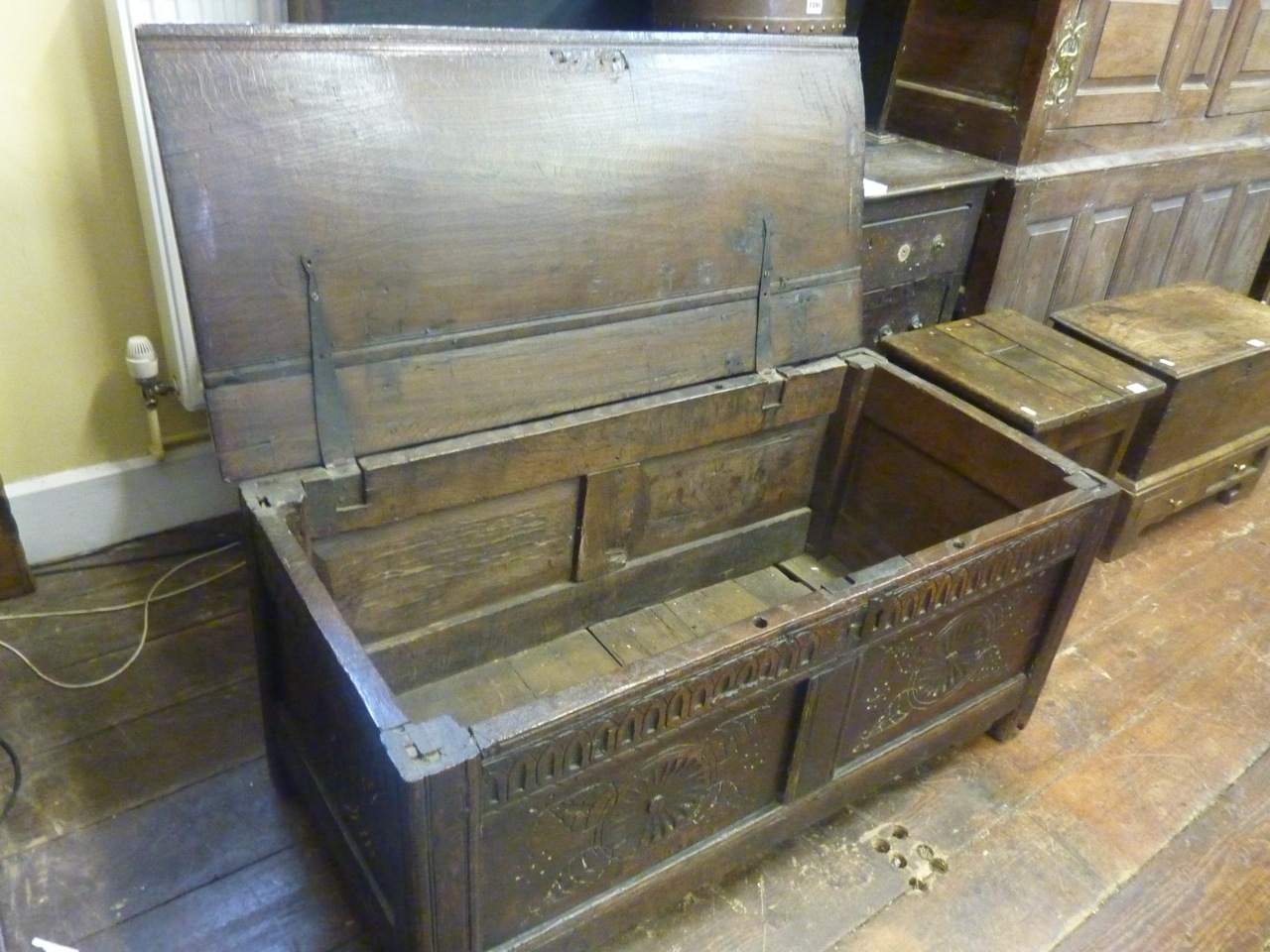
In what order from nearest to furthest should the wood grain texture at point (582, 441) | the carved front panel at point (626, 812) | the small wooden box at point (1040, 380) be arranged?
the carved front panel at point (626, 812) → the wood grain texture at point (582, 441) → the small wooden box at point (1040, 380)

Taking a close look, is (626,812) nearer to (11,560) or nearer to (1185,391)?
(11,560)

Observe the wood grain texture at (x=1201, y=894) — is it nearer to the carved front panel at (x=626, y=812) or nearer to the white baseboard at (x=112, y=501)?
the carved front panel at (x=626, y=812)

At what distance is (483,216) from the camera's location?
4.22 feet

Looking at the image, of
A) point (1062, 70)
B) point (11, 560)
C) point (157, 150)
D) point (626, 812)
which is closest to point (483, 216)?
point (157, 150)

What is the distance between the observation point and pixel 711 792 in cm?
121

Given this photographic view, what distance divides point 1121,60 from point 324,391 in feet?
6.22

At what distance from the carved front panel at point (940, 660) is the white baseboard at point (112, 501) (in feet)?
4.40

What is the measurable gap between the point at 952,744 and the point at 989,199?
117cm

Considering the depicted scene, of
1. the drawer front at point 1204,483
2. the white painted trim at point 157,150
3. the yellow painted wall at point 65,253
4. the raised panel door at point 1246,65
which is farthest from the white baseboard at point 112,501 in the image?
the raised panel door at point 1246,65

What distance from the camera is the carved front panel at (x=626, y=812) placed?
1.03 metres

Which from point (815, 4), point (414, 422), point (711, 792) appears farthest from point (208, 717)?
point (815, 4)

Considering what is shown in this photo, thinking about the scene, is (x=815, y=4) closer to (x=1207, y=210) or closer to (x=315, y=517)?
(x=315, y=517)

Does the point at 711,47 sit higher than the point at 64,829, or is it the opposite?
the point at 711,47

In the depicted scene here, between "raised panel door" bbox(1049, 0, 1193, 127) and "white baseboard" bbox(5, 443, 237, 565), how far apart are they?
193cm
